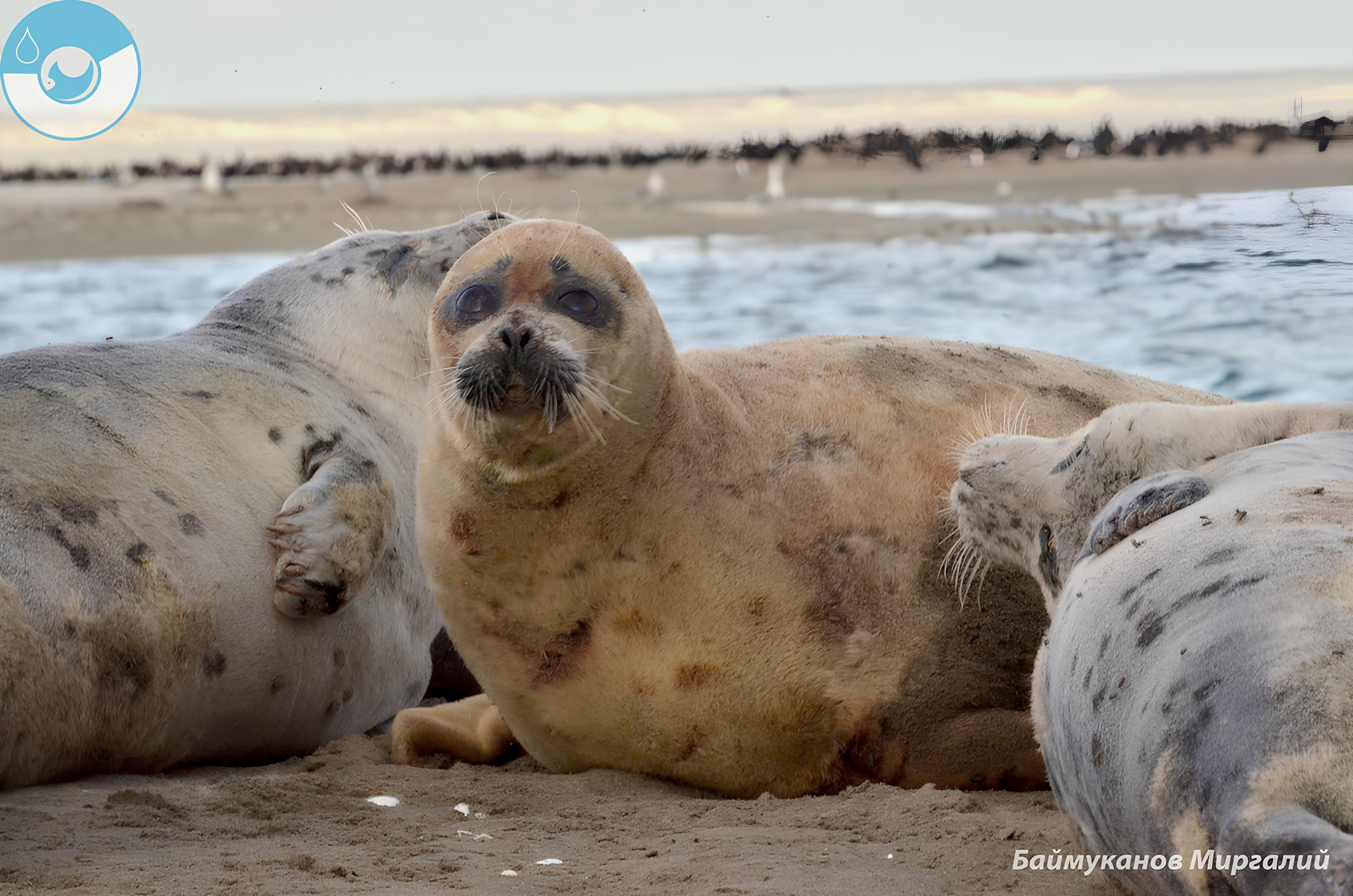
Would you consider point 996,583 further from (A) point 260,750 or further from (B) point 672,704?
(A) point 260,750

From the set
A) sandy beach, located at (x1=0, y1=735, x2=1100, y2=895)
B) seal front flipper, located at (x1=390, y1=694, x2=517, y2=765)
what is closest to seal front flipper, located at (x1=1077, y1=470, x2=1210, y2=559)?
sandy beach, located at (x1=0, y1=735, x2=1100, y2=895)

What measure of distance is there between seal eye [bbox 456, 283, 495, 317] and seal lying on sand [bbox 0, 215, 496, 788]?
933mm

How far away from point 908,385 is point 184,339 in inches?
86.6

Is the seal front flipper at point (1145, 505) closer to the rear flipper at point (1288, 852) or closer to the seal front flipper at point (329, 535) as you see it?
the rear flipper at point (1288, 852)

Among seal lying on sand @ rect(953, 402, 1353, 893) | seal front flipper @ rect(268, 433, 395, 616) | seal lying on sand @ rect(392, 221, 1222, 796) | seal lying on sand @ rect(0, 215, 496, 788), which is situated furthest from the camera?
seal front flipper @ rect(268, 433, 395, 616)

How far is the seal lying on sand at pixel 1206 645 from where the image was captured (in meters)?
1.55

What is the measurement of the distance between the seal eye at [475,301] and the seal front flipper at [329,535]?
0.93 m

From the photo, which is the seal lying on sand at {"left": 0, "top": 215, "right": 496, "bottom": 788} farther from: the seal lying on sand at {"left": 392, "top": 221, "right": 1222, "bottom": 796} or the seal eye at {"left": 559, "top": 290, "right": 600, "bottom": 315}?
the seal eye at {"left": 559, "top": 290, "right": 600, "bottom": 315}

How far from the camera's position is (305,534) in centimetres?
352

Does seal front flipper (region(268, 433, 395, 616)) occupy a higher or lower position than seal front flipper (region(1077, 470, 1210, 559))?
lower

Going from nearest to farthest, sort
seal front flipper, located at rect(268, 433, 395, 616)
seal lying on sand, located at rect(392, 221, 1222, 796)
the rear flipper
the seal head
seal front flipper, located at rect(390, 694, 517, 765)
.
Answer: the rear flipper
the seal head
seal lying on sand, located at rect(392, 221, 1222, 796)
seal front flipper, located at rect(390, 694, 517, 765)
seal front flipper, located at rect(268, 433, 395, 616)

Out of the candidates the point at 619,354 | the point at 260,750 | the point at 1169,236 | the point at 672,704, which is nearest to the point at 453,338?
the point at 619,354

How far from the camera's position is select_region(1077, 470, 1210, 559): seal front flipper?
2189mm

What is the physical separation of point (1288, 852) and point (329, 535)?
2565 millimetres
